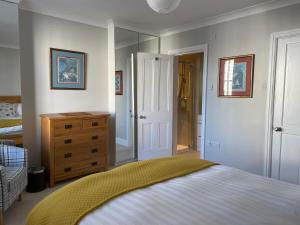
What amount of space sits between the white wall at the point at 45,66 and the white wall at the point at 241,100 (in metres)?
1.77

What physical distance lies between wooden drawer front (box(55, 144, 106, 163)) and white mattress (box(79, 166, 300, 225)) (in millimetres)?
2029

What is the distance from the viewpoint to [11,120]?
9.97 ft

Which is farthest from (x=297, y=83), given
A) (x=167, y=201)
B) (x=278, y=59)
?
(x=167, y=201)

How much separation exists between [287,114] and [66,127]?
9.61ft

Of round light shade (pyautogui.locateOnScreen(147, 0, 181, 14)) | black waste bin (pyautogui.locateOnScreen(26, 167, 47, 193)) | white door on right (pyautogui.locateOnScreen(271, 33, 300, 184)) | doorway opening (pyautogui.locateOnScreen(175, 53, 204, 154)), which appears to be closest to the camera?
round light shade (pyautogui.locateOnScreen(147, 0, 181, 14))

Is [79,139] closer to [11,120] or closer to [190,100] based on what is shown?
[11,120]

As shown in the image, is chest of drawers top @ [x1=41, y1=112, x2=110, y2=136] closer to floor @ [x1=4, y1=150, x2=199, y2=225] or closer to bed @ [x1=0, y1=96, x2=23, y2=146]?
bed @ [x1=0, y1=96, x2=23, y2=146]

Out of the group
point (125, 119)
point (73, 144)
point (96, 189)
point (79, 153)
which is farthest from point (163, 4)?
point (125, 119)

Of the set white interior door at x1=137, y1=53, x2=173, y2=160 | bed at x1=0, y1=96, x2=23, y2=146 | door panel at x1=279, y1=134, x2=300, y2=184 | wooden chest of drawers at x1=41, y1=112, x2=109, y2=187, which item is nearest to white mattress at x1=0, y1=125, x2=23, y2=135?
bed at x1=0, y1=96, x2=23, y2=146

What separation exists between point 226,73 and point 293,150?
1402mm

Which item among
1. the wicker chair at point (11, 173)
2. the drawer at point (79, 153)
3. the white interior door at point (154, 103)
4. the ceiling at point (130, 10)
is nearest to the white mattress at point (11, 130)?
the wicker chair at point (11, 173)

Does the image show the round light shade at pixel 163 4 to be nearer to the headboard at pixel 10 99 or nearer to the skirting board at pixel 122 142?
the headboard at pixel 10 99

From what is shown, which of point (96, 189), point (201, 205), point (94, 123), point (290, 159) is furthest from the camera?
point (94, 123)

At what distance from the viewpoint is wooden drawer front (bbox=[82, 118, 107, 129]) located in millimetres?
3373
